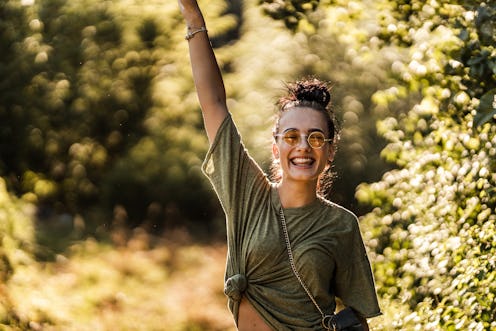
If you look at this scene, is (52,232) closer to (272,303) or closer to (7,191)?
(7,191)

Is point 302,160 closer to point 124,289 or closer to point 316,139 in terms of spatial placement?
point 316,139

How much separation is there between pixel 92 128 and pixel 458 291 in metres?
4.31

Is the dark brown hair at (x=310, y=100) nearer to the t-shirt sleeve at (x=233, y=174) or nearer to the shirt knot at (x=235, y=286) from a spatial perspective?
the t-shirt sleeve at (x=233, y=174)

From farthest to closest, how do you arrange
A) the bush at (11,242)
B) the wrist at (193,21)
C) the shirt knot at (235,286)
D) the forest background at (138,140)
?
the forest background at (138,140) < the bush at (11,242) < the wrist at (193,21) < the shirt knot at (235,286)

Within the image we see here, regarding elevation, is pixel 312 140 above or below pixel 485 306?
above

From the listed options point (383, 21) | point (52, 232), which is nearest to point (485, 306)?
point (383, 21)

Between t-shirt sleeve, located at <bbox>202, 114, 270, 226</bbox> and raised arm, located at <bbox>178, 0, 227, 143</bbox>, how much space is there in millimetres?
25

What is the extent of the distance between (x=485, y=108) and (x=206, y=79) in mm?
1619

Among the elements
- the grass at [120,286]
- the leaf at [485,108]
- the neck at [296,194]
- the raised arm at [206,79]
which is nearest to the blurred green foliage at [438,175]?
the leaf at [485,108]

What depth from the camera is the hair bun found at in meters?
2.31

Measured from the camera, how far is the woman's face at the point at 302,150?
7.37 feet

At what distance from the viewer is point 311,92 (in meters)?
2.31

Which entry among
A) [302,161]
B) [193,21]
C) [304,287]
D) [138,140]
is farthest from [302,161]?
[138,140]

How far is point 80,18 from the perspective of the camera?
686 cm
